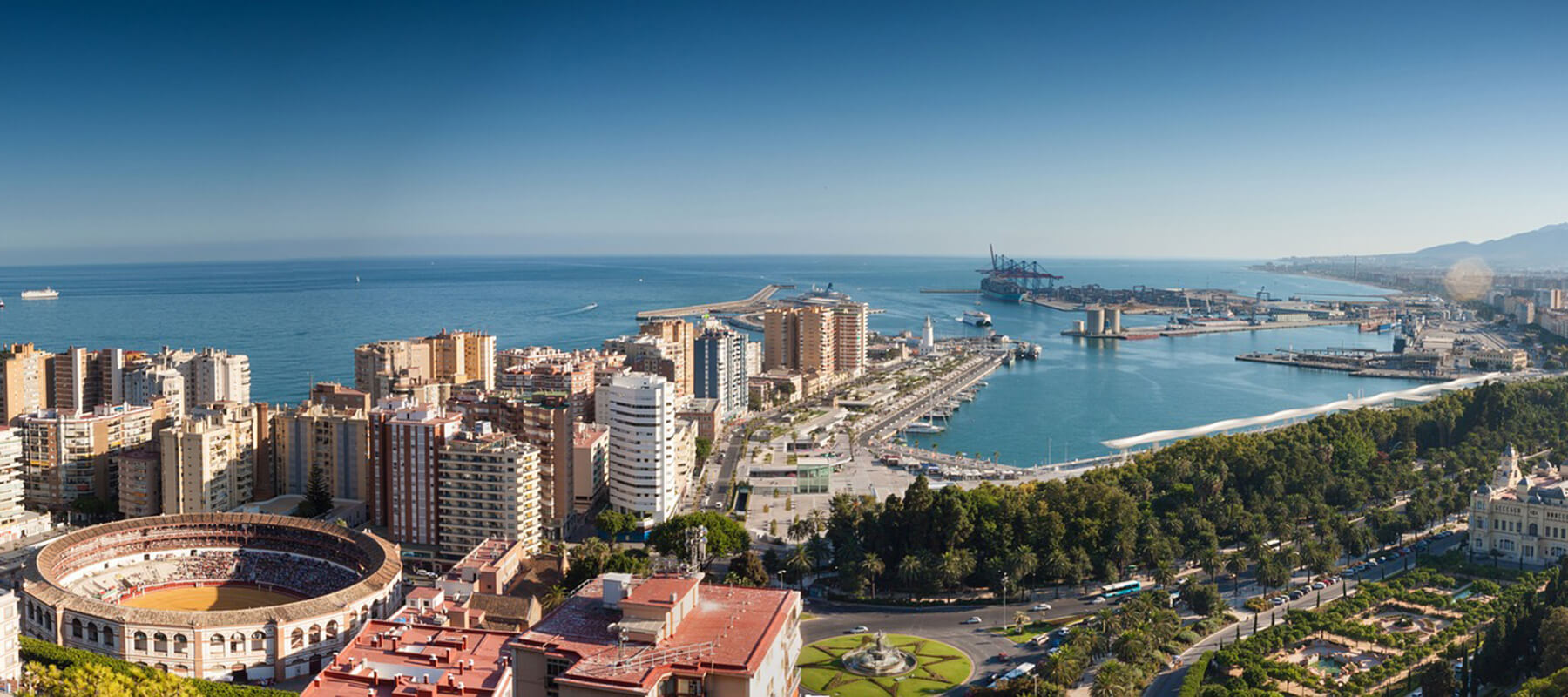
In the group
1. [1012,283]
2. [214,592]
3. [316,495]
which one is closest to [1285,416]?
[316,495]

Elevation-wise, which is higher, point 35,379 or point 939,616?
point 35,379

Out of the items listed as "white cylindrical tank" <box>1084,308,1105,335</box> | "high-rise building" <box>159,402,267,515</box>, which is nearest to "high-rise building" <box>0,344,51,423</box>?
"high-rise building" <box>159,402,267,515</box>

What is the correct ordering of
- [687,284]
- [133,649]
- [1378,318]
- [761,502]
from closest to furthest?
[133,649], [761,502], [1378,318], [687,284]

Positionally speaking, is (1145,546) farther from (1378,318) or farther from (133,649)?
(1378,318)

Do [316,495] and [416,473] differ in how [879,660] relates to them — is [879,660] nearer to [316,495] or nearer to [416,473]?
[416,473]

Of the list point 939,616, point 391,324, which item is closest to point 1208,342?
point 391,324

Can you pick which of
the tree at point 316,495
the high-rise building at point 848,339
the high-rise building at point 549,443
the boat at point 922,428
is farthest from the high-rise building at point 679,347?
the tree at point 316,495
